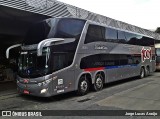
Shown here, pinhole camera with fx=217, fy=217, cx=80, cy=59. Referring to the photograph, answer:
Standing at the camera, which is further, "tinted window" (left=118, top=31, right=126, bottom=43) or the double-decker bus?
"tinted window" (left=118, top=31, right=126, bottom=43)

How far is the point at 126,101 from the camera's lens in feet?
30.3

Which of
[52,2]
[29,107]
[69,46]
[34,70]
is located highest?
[52,2]

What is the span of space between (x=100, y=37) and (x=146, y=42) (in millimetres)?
8751

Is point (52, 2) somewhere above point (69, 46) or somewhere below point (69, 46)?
above

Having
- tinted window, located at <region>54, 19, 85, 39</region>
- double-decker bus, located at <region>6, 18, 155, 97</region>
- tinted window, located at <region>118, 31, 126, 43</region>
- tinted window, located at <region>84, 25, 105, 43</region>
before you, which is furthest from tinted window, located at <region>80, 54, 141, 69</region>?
tinted window, located at <region>54, 19, 85, 39</region>

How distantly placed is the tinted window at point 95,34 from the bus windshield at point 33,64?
3036mm

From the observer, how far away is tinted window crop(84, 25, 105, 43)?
11.7 metres

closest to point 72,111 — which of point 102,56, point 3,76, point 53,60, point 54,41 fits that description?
point 53,60

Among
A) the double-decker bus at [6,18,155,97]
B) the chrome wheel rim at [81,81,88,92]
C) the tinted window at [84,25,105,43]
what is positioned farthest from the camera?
the tinted window at [84,25,105,43]

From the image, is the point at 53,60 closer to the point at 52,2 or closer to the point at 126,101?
the point at 126,101

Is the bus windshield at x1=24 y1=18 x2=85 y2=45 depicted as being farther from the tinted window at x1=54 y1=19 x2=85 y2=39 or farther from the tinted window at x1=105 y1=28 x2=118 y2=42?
the tinted window at x1=105 y1=28 x2=118 y2=42

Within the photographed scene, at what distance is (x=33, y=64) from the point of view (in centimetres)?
963

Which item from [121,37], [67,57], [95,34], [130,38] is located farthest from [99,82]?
[130,38]

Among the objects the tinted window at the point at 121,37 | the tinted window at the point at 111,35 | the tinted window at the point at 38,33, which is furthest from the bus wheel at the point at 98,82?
the tinted window at the point at 38,33
